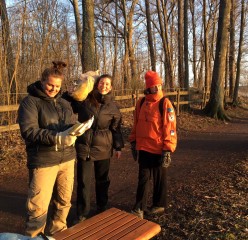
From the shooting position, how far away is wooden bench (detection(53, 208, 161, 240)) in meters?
2.58

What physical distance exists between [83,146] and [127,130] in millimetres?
6960

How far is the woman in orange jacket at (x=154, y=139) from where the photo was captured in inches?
154

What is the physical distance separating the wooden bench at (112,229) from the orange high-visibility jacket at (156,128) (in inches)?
50.0

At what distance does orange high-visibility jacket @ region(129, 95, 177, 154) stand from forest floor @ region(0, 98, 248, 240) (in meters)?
0.96

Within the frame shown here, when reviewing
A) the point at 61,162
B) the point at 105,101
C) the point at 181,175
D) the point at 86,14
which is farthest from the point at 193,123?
the point at 61,162

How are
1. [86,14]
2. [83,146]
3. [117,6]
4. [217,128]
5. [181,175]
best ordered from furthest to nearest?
[117,6] < [217,128] < [86,14] < [181,175] < [83,146]

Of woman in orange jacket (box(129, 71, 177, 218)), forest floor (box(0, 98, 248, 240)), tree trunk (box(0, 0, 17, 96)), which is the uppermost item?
tree trunk (box(0, 0, 17, 96))

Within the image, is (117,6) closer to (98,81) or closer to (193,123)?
(193,123)

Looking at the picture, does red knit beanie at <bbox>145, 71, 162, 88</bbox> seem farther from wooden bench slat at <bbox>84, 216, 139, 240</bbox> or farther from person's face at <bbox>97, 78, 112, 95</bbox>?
wooden bench slat at <bbox>84, 216, 139, 240</bbox>

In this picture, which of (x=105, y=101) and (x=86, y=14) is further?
(x=86, y=14)

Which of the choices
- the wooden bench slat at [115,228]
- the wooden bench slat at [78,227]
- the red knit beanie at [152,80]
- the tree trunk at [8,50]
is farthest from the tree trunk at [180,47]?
the wooden bench slat at [115,228]

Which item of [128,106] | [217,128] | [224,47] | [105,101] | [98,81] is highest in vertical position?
[224,47]

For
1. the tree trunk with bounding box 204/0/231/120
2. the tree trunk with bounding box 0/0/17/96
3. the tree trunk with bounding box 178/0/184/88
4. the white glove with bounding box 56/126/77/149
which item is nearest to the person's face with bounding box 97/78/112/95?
the white glove with bounding box 56/126/77/149

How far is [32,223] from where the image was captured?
10.1 ft
